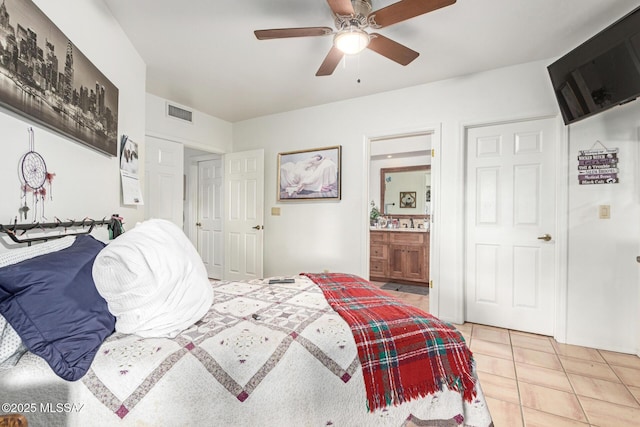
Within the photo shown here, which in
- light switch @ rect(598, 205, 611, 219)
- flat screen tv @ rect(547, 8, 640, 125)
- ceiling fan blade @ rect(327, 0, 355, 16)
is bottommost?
light switch @ rect(598, 205, 611, 219)

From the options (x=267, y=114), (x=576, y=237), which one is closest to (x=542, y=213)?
(x=576, y=237)

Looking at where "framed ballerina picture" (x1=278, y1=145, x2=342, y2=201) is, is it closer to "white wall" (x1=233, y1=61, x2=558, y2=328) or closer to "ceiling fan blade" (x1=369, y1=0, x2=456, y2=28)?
"white wall" (x1=233, y1=61, x2=558, y2=328)

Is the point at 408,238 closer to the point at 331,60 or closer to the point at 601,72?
the point at 601,72

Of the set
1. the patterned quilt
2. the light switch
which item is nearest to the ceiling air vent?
the patterned quilt

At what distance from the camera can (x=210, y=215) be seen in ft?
15.6

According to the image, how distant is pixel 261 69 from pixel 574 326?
146 inches

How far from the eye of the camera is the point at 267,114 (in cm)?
409

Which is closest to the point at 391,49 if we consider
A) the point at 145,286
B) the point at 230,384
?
the point at 145,286

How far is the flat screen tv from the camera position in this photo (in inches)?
69.5

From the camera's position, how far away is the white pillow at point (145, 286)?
1059 mm

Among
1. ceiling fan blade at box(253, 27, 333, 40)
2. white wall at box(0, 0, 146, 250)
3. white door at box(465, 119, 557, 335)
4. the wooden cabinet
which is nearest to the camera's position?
white wall at box(0, 0, 146, 250)

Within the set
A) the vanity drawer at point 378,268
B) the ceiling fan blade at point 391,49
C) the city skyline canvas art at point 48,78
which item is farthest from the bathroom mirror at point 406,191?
the city skyline canvas art at point 48,78

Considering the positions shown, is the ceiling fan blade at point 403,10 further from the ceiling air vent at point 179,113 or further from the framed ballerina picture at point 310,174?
the ceiling air vent at point 179,113

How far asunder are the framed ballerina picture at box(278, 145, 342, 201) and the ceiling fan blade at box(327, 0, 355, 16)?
1918 millimetres
